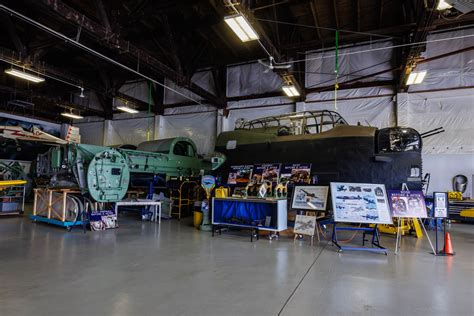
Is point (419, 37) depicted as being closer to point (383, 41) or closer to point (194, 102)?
point (383, 41)

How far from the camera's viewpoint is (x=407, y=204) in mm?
4676

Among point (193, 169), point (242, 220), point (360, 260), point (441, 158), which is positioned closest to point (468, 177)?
point (441, 158)

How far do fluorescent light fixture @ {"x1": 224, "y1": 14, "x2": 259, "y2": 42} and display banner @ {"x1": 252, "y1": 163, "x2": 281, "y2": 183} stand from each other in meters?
3.01

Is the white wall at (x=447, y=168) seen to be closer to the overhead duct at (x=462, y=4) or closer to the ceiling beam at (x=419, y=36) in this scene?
the ceiling beam at (x=419, y=36)

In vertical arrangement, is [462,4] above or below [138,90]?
below

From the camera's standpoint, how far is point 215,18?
743cm

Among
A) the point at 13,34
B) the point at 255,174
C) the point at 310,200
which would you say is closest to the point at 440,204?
A: the point at 310,200

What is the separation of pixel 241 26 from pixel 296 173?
3.40 meters

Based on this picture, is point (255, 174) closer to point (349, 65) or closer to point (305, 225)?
point (305, 225)

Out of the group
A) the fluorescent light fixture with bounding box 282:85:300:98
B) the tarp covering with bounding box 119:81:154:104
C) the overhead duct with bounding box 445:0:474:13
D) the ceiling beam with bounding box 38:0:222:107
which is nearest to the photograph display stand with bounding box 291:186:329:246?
the overhead duct with bounding box 445:0:474:13

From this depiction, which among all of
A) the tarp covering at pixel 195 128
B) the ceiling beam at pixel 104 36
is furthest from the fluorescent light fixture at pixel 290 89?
the tarp covering at pixel 195 128

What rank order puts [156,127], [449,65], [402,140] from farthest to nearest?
[156,127]
[449,65]
[402,140]

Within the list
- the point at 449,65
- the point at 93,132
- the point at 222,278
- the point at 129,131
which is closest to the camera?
the point at 222,278

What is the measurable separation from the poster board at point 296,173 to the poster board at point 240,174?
3.10ft
